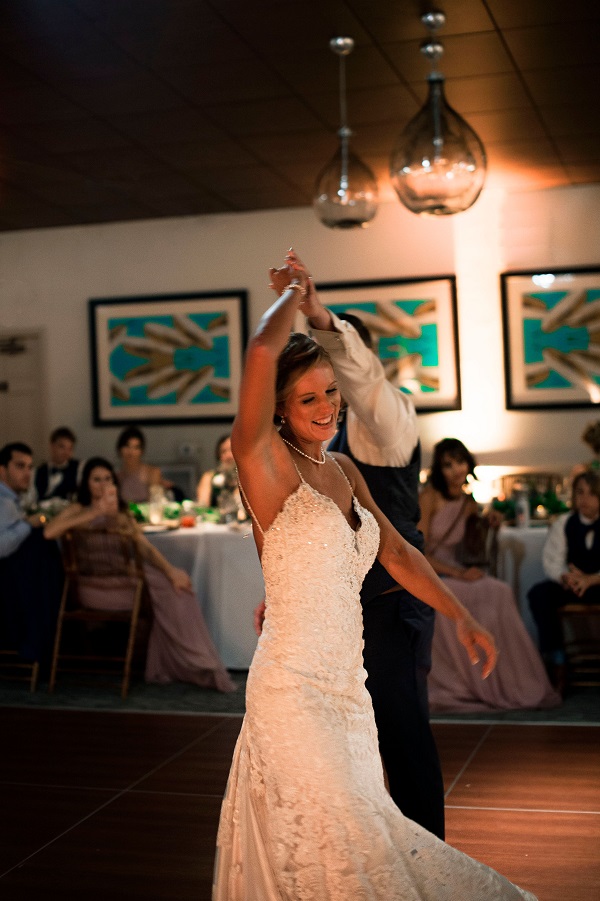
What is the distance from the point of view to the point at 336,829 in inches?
83.7

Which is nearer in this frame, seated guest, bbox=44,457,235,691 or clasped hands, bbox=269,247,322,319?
clasped hands, bbox=269,247,322,319

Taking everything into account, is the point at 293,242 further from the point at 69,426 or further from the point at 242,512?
the point at 242,512

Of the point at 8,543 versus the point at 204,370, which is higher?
the point at 204,370

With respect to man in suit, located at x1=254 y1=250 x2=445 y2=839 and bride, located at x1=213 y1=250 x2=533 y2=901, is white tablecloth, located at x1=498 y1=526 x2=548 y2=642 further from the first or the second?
bride, located at x1=213 y1=250 x2=533 y2=901

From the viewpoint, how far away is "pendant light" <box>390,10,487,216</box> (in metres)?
4.29

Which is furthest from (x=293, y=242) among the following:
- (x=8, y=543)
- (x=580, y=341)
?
(x=8, y=543)

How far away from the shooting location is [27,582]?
6.13 meters

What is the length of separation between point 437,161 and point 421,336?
4.61 metres

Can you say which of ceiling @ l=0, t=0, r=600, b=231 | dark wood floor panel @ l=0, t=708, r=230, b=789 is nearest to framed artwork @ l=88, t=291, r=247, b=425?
ceiling @ l=0, t=0, r=600, b=231

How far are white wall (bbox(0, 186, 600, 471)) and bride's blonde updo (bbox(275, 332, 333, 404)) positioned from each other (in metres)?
6.64

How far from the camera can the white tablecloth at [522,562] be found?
5.94 m

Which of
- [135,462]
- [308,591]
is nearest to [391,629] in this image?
[308,591]

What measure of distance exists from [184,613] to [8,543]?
1033 mm

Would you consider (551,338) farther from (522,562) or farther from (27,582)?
(27,582)
